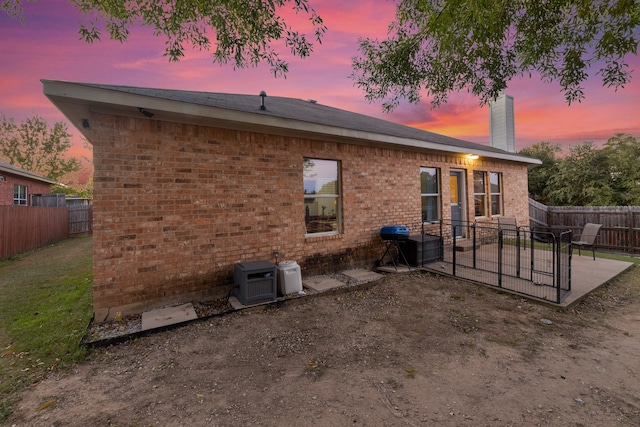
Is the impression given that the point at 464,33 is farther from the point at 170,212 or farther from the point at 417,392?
the point at 170,212

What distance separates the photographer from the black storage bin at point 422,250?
6703 millimetres

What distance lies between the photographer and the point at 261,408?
2.29m

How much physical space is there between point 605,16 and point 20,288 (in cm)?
1224

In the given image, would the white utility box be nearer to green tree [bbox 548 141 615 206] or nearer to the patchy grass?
the patchy grass

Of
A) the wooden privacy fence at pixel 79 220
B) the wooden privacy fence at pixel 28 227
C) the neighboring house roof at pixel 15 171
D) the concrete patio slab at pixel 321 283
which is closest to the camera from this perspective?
the concrete patio slab at pixel 321 283

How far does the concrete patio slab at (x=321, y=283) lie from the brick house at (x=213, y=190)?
12.4 inches

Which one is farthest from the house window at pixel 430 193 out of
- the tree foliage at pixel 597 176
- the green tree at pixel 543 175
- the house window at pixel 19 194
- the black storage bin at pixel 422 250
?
the house window at pixel 19 194

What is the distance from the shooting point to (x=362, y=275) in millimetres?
6059

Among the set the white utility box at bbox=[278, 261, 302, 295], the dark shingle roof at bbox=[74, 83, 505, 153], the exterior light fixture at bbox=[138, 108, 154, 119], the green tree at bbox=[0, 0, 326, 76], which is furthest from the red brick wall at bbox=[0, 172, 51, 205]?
the white utility box at bbox=[278, 261, 302, 295]

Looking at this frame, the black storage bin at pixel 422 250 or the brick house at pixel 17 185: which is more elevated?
the brick house at pixel 17 185

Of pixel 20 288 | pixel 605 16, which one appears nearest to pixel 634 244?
pixel 605 16

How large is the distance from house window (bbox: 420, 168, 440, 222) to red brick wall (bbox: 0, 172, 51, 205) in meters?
19.2

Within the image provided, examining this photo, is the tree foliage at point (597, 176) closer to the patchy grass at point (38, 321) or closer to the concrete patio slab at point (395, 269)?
the concrete patio slab at point (395, 269)

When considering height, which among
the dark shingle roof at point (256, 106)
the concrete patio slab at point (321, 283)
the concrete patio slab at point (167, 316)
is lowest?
the concrete patio slab at point (167, 316)
